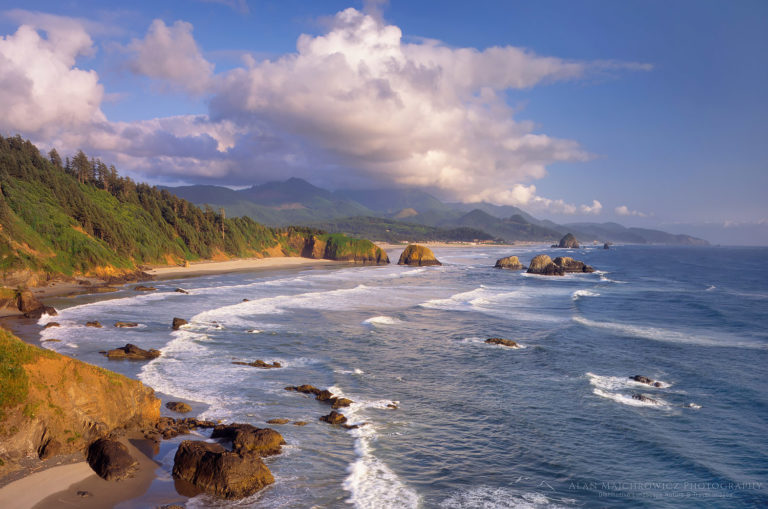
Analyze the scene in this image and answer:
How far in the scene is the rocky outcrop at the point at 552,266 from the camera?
285 ft

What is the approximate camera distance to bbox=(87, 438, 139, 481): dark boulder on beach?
41.2 ft

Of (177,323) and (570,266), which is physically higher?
(570,266)

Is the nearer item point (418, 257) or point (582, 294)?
point (582, 294)

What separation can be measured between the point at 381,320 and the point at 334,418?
69.9ft

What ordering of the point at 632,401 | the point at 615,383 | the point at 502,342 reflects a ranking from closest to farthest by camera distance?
the point at 632,401 → the point at 615,383 → the point at 502,342

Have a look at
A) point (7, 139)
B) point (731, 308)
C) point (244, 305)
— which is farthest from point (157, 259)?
point (731, 308)

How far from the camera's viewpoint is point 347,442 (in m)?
16.0

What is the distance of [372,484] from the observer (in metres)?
13.3

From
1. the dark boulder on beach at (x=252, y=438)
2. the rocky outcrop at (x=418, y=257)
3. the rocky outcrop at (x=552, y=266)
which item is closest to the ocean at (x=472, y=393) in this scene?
the dark boulder on beach at (x=252, y=438)

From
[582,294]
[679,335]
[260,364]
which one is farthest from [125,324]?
[582,294]

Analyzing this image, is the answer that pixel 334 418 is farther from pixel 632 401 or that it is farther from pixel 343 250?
pixel 343 250

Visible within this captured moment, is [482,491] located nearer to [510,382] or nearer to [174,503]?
[174,503]

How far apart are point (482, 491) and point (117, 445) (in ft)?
37.4

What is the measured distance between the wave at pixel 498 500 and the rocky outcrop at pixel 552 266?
7865 centimetres
